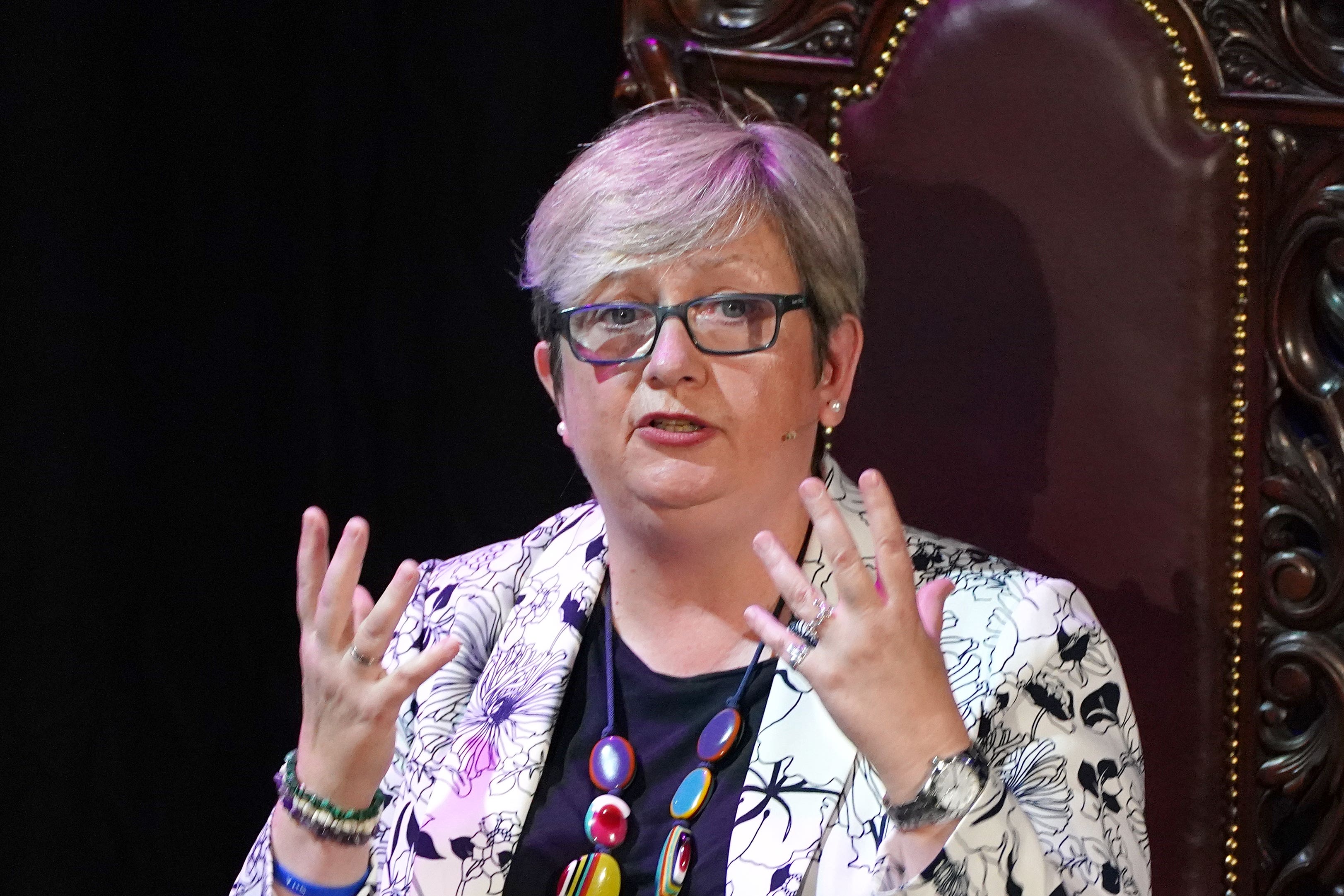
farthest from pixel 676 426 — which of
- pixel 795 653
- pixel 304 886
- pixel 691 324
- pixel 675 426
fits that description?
pixel 304 886

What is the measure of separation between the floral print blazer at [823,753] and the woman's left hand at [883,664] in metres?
0.02

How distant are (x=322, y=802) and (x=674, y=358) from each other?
552 millimetres

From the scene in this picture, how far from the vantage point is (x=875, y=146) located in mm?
1823

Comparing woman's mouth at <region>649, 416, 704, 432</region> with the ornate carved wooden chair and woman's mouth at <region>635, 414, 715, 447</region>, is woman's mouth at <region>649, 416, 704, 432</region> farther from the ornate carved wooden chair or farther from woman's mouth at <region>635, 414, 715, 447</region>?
the ornate carved wooden chair

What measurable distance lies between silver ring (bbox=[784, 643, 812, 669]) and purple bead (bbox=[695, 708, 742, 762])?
0.26m

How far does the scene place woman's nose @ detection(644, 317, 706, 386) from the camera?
1.43m

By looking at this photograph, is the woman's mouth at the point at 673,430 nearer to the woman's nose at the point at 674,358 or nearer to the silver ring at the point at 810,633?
the woman's nose at the point at 674,358

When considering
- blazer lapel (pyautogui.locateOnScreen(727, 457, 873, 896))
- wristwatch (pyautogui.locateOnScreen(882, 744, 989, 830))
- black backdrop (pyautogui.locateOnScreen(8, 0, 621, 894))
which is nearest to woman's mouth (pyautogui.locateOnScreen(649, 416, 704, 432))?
blazer lapel (pyautogui.locateOnScreen(727, 457, 873, 896))

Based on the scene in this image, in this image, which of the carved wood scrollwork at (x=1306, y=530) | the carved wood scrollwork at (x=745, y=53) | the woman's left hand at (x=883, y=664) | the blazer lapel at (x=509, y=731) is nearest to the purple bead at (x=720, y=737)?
the blazer lapel at (x=509, y=731)

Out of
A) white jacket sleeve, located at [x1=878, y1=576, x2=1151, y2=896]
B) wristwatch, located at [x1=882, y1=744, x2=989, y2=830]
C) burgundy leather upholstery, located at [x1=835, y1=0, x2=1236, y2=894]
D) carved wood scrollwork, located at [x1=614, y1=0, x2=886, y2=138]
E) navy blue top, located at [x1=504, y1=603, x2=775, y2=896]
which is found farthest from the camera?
carved wood scrollwork, located at [x1=614, y1=0, x2=886, y2=138]

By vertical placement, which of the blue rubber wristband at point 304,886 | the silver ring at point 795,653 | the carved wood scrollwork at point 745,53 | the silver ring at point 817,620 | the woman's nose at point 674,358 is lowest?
the blue rubber wristband at point 304,886

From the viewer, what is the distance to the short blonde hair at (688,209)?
1479 millimetres

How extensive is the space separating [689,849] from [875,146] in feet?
3.02

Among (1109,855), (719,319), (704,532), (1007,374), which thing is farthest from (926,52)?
(1109,855)
